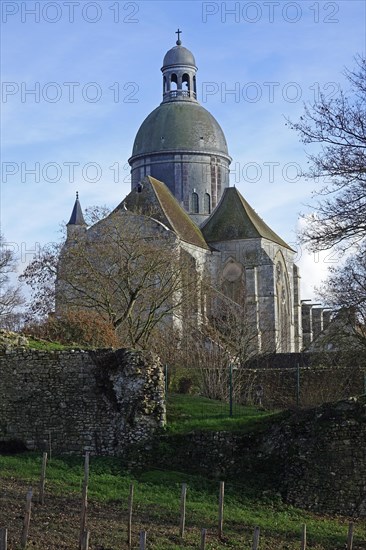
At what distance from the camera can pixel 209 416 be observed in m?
21.0

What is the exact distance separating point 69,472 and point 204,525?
4.01 metres

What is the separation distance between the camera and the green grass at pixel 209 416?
19500 millimetres

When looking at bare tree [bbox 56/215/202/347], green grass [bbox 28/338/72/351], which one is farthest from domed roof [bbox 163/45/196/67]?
green grass [bbox 28/338/72/351]

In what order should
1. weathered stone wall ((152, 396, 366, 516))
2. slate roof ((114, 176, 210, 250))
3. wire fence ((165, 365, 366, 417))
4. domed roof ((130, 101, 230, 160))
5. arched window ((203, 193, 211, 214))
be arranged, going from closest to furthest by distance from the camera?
weathered stone wall ((152, 396, 366, 516))
wire fence ((165, 365, 366, 417))
slate roof ((114, 176, 210, 250))
domed roof ((130, 101, 230, 160))
arched window ((203, 193, 211, 214))

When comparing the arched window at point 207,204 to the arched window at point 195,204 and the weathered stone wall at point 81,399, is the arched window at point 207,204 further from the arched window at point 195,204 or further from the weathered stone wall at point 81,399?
the weathered stone wall at point 81,399

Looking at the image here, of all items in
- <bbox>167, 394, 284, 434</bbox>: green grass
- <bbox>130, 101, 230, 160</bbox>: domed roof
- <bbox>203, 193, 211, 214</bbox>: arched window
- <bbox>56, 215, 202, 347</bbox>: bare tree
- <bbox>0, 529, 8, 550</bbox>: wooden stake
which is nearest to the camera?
<bbox>0, 529, 8, 550</bbox>: wooden stake

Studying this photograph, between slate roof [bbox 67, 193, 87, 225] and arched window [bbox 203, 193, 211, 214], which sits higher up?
arched window [bbox 203, 193, 211, 214]

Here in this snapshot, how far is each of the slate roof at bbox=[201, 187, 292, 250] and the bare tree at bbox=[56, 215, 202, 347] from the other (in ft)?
68.0

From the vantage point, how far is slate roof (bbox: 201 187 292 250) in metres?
58.9

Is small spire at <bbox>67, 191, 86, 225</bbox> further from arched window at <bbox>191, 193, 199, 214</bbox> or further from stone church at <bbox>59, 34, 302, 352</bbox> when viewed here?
arched window at <bbox>191, 193, 199, 214</bbox>

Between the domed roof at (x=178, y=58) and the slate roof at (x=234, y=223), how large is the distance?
30.6ft

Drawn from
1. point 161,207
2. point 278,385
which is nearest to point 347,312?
point 278,385

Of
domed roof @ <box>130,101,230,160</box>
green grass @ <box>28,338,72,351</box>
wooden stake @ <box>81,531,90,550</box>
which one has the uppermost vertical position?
domed roof @ <box>130,101,230,160</box>

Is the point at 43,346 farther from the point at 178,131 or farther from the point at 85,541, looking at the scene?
the point at 178,131
